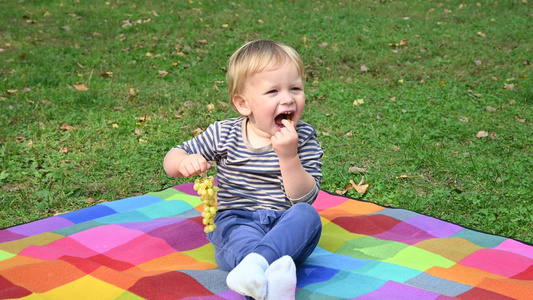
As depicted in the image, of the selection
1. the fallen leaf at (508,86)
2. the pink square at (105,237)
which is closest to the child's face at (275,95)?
the pink square at (105,237)

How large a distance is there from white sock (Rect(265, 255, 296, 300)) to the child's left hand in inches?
19.1

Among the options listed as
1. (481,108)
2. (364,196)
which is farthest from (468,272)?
(481,108)

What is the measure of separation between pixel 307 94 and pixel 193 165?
3963 millimetres

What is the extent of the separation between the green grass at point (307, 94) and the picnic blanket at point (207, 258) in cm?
52

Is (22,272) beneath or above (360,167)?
above

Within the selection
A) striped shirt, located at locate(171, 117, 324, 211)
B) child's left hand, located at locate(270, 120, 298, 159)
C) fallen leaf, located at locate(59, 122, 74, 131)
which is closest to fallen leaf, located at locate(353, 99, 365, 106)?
fallen leaf, located at locate(59, 122, 74, 131)

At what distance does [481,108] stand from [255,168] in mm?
4071

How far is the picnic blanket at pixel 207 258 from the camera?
2301mm

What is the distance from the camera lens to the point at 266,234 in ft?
7.59

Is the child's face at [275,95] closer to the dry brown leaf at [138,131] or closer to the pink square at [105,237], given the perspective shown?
the pink square at [105,237]

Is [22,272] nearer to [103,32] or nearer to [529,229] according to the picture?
[529,229]

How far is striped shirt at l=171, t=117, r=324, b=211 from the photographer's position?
2.57 metres

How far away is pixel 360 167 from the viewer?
14.6 ft

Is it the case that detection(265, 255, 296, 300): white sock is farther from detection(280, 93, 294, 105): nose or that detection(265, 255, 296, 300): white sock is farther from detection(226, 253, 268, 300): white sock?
detection(280, 93, 294, 105): nose
